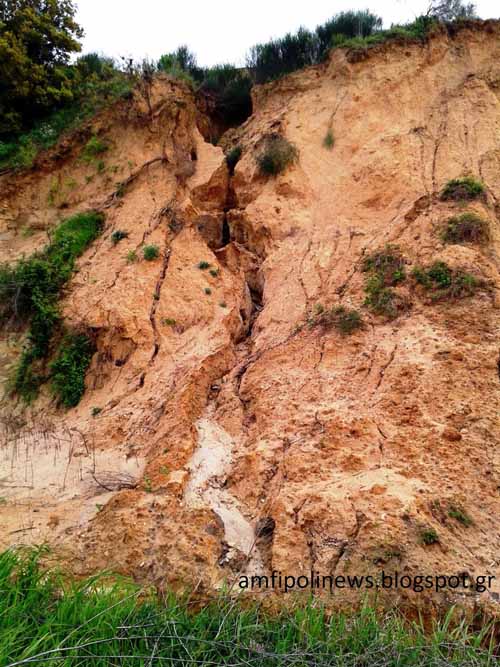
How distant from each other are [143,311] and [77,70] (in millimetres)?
8879

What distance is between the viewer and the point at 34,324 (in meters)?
7.78

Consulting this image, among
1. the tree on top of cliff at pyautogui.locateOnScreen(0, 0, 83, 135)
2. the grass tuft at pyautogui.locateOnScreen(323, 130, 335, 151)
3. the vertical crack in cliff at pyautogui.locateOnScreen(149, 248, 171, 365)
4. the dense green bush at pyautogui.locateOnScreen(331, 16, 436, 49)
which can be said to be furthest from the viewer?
the tree on top of cliff at pyautogui.locateOnScreen(0, 0, 83, 135)

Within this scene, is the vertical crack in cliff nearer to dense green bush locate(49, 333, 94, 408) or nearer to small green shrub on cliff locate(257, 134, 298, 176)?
dense green bush locate(49, 333, 94, 408)

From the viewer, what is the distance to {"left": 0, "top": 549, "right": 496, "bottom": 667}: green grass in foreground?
9.62 ft

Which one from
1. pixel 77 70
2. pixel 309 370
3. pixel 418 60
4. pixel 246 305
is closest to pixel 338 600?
pixel 309 370

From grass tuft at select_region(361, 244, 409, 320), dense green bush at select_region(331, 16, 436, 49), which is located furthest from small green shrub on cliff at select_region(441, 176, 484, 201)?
dense green bush at select_region(331, 16, 436, 49)

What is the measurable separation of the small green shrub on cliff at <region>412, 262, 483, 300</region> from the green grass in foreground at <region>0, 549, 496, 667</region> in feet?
11.9

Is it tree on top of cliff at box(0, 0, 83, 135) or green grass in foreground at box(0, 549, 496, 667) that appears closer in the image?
green grass in foreground at box(0, 549, 496, 667)

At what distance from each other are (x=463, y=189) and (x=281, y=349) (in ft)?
11.9

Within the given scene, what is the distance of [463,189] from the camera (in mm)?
6926

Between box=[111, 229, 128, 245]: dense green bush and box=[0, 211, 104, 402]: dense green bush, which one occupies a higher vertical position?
box=[111, 229, 128, 245]: dense green bush

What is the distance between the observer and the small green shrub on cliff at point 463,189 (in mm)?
6879

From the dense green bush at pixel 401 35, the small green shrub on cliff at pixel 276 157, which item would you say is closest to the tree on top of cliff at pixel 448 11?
the dense green bush at pixel 401 35

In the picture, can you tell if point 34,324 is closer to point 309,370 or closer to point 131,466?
point 131,466
